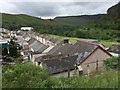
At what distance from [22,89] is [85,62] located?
23.7 feet

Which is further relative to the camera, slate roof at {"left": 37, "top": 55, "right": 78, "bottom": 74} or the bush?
slate roof at {"left": 37, "top": 55, "right": 78, "bottom": 74}

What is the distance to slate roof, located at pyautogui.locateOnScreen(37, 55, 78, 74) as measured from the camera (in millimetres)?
10283

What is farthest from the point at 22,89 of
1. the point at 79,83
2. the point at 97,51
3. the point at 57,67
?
the point at 97,51

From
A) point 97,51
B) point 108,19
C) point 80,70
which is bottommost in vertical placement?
point 80,70

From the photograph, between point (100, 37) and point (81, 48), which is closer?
point (81, 48)

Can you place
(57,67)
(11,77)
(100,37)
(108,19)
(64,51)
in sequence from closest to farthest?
(11,77) < (57,67) < (64,51) < (100,37) < (108,19)

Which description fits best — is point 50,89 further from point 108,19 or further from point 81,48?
point 108,19

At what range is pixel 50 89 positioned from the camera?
443 centimetres

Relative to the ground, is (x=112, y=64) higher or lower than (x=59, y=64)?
higher

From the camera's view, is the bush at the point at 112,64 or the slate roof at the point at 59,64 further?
the slate roof at the point at 59,64

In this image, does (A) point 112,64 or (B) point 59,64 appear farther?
(B) point 59,64

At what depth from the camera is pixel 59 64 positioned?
35.7 ft

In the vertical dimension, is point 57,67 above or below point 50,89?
below

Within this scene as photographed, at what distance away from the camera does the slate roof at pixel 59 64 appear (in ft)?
33.7
